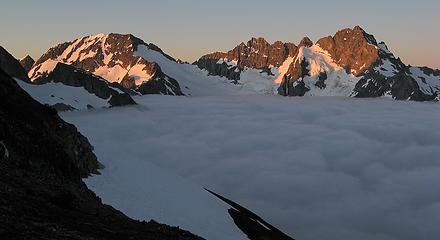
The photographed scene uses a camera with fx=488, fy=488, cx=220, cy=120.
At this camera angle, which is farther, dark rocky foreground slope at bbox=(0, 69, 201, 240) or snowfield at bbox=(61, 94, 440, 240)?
snowfield at bbox=(61, 94, 440, 240)

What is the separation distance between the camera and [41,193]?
2845 centimetres

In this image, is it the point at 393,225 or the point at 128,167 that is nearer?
the point at 128,167

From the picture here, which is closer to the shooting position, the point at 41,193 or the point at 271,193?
the point at 41,193

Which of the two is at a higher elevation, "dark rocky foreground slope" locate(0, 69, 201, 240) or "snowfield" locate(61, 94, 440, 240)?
"dark rocky foreground slope" locate(0, 69, 201, 240)

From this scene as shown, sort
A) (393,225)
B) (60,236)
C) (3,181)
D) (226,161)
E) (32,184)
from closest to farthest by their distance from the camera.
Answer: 1. (60,236)
2. (3,181)
3. (32,184)
4. (393,225)
5. (226,161)

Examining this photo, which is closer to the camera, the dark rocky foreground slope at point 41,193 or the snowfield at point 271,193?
the dark rocky foreground slope at point 41,193

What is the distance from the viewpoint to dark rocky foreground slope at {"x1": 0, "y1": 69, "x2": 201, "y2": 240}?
20.5 m

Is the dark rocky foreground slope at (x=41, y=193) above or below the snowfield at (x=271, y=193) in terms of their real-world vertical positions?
above

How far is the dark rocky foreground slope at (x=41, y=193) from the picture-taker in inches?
806

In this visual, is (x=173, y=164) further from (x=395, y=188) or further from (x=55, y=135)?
(x=55, y=135)

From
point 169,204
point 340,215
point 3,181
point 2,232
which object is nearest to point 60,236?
point 2,232

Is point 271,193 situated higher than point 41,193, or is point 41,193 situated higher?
point 41,193

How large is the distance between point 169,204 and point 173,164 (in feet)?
350

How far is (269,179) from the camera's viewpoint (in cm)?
16875
